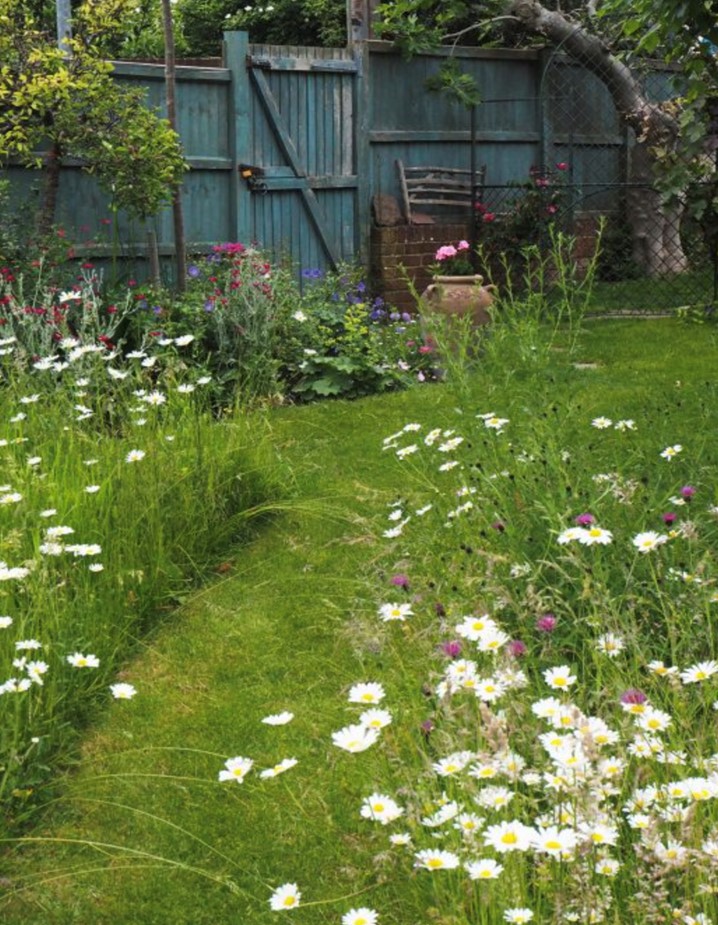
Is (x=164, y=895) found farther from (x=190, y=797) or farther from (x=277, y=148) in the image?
(x=277, y=148)

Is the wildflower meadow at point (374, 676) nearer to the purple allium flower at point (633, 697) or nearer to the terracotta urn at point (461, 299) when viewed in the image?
Answer: the purple allium flower at point (633, 697)

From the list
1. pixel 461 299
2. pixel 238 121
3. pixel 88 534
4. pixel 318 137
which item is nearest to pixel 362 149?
pixel 318 137

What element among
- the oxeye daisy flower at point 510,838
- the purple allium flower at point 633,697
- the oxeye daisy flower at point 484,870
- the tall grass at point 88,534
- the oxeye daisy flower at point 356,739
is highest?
the purple allium flower at point 633,697

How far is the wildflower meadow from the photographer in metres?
1.92

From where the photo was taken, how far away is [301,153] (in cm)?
1042

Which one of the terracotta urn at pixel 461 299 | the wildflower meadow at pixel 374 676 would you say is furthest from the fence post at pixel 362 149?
the wildflower meadow at pixel 374 676

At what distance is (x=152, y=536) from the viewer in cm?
424

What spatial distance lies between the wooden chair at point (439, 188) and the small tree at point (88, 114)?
3.49 m

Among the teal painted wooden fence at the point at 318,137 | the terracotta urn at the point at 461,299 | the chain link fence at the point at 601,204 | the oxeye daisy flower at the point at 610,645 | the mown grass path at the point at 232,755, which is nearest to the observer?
the oxeye daisy flower at the point at 610,645

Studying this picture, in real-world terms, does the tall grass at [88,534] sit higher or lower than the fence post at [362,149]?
lower

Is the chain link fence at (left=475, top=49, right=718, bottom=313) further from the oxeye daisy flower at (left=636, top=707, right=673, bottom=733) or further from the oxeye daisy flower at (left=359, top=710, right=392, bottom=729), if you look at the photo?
the oxeye daisy flower at (left=359, top=710, right=392, bottom=729)

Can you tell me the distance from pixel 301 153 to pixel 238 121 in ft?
2.57

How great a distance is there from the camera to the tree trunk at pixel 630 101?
12594 millimetres

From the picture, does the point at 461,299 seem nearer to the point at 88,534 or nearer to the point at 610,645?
the point at 88,534
